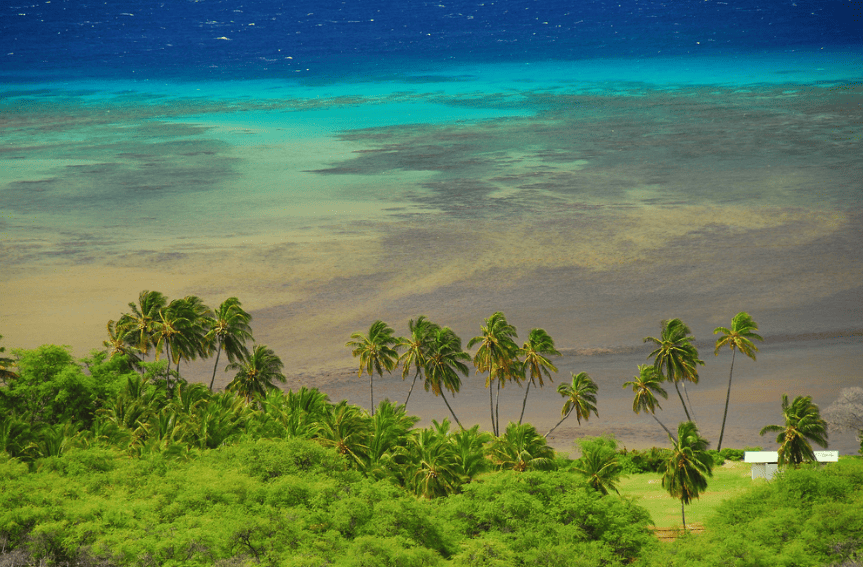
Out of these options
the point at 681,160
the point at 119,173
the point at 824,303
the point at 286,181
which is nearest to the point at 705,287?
the point at 824,303

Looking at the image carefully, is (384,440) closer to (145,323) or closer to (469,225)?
(145,323)

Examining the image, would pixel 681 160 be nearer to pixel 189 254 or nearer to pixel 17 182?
pixel 189 254

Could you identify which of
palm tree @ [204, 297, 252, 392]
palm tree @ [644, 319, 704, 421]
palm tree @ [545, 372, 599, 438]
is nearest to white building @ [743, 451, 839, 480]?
palm tree @ [644, 319, 704, 421]

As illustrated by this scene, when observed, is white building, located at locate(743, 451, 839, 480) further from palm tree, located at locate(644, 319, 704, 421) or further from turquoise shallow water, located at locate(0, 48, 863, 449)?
turquoise shallow water, located at locate(0, 48, 863, 449)

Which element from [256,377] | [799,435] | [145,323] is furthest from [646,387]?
[145,323]

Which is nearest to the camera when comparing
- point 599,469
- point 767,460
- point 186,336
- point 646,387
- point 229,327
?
point 599,469

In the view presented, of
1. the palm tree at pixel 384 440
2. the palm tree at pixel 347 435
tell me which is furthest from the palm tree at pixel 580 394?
the palm tree at pixel 347 435

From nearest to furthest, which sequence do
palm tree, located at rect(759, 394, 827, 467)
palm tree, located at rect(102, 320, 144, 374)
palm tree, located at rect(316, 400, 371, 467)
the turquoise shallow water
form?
palm tree, located at rect(316, 400, 371, 467)
palm tree, located at rect(759, 394, 827, 467)
palm tree, located at rect(102, 320, 144, 374)
the turquoise shallow water
